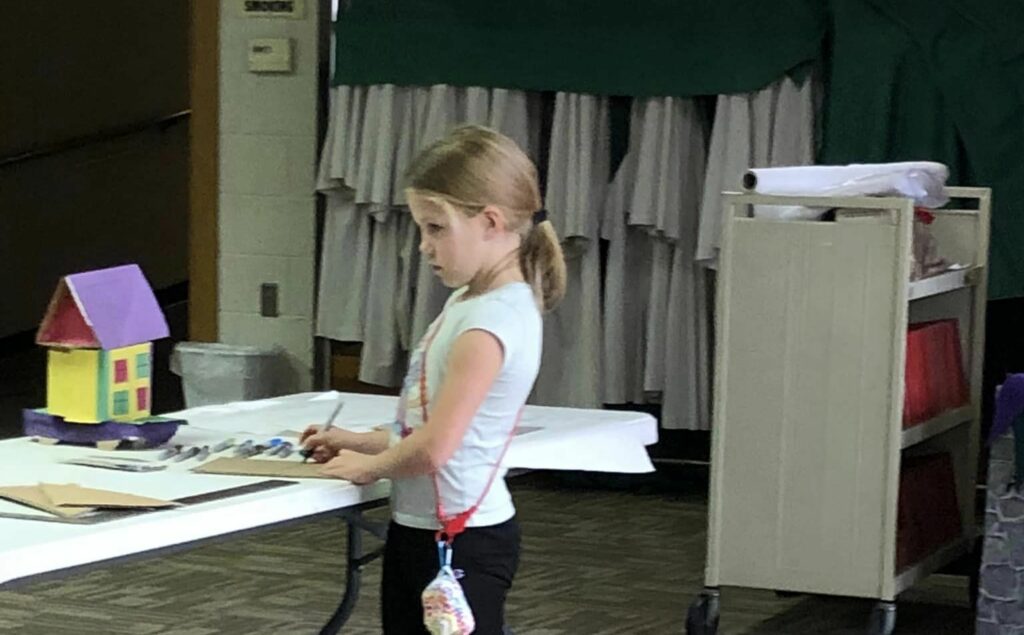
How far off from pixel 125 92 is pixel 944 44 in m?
4.86

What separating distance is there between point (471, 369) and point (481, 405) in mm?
72

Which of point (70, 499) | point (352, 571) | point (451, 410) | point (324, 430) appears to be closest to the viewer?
point (70, 499)

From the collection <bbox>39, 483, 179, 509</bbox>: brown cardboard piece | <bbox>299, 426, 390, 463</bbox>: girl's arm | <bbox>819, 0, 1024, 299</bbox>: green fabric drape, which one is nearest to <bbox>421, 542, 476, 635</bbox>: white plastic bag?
<bbox>299, 426, 390, 463</bbox>: girl's arm

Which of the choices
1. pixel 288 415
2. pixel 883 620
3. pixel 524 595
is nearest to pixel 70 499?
pixel 288 415

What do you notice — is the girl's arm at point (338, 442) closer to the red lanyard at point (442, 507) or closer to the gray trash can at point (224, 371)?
the red lanyard at point (442, 507)

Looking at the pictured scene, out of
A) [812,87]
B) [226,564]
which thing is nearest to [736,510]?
[226,564]

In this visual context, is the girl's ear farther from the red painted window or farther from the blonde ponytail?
the red painted window

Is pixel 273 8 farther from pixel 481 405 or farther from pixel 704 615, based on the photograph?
pixel 481 405

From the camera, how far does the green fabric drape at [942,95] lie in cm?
535

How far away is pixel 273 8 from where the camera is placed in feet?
20.5

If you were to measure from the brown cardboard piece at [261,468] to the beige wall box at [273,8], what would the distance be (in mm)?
3627

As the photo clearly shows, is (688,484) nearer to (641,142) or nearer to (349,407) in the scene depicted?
(641,142)

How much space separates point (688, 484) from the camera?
19.9 feet

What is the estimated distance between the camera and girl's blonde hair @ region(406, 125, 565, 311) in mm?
2643
